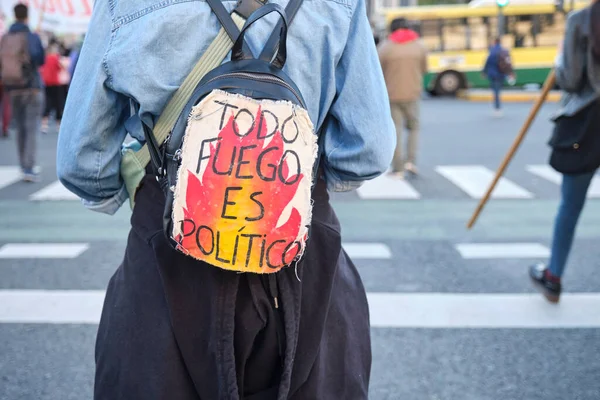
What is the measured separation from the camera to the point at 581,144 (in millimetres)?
Answer: 3926

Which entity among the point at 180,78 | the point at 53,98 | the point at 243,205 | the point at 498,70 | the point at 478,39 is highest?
the point at 180,78

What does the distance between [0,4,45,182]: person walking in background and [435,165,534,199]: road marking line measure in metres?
4.83

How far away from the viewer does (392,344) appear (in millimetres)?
3904

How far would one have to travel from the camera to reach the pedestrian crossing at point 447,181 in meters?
7.89

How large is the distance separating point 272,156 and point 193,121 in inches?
6.7

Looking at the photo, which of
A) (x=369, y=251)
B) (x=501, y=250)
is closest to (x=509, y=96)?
(x=501, y=250)

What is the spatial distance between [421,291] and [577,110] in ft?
4.79

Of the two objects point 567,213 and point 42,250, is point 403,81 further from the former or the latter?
point 567,213

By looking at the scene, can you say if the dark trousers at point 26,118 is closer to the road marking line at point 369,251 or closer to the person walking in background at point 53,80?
the road marking line at point 369,251

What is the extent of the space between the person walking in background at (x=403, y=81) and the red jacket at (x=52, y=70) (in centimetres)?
761

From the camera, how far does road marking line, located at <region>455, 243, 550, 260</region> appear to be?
5.52 m

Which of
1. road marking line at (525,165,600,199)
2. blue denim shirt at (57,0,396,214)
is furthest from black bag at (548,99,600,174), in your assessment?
road marking line at (525,165,600,199)

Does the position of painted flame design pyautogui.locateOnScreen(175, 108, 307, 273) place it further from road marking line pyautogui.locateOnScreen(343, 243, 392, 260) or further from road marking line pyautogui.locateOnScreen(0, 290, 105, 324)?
road marking line pyautogui.locateOnScreen(343, 243, 392, 260)

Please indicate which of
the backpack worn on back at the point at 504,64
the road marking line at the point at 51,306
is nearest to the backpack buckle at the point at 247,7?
the road marking line at the point at 51,306
